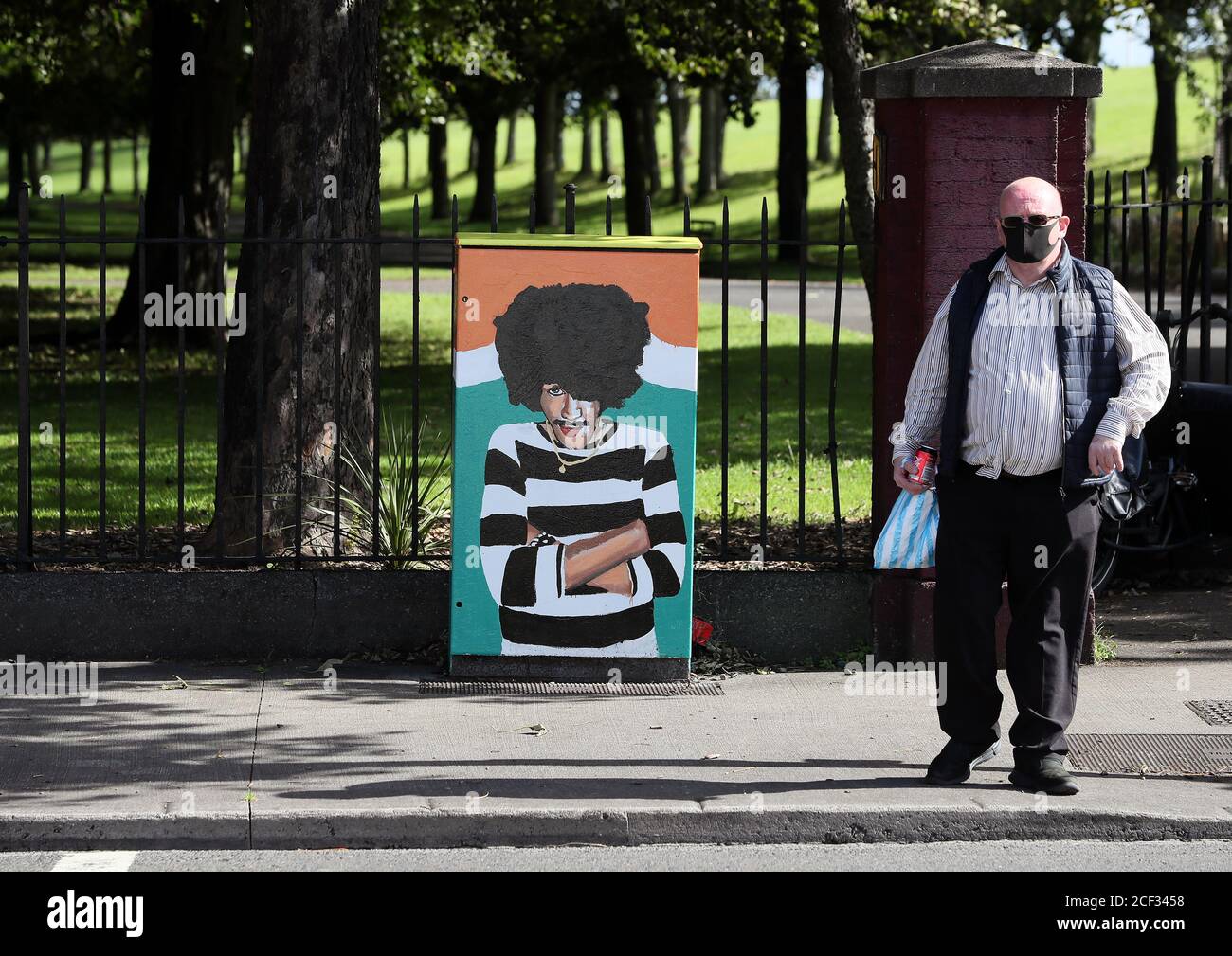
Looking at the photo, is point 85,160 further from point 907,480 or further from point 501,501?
point 907,480

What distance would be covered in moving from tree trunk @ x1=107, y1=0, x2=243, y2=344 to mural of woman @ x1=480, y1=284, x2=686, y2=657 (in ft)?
44.7

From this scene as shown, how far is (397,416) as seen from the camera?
14562mm

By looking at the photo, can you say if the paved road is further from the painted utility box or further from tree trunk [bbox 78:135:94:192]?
tree trunk [bbox 78:135:94:192]

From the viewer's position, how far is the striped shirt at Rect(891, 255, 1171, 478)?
5633 mm

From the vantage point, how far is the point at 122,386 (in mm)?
17641

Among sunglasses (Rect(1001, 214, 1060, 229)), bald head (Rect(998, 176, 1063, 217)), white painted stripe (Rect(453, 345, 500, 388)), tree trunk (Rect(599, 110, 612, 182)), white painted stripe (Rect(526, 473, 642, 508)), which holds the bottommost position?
white painted stripe (Rect(526, 473, 642, 508))

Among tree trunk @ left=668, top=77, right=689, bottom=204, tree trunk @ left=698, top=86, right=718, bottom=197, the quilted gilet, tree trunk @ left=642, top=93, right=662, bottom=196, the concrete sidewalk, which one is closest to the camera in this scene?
the concrete sidewalk

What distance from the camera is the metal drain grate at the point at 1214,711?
664 centimetres

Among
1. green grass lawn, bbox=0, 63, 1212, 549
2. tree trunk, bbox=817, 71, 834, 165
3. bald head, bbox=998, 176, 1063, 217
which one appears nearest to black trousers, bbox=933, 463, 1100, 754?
bald head, bbox=998, 176, 1063, 217

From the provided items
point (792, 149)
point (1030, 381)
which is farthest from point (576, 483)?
point (792, 149)

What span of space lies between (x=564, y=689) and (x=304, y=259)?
2.49 m

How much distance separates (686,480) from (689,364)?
483mm

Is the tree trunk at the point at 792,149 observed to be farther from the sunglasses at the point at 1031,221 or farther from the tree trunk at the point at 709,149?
the sunglasses at the point at 1031,221
